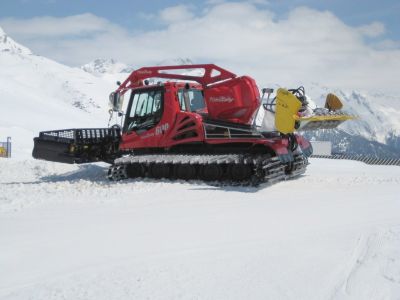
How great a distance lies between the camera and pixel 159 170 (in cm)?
1276

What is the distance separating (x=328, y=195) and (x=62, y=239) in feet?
18.3

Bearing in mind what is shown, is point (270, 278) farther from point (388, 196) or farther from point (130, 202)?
point (388, 196)

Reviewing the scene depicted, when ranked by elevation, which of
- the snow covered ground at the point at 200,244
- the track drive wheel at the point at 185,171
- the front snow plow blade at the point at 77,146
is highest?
A: the front snow plow blade at the point at 77,146

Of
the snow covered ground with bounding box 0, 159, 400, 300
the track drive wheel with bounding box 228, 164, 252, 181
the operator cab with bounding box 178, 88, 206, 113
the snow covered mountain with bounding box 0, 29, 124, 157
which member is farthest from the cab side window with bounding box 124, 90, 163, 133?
the snow covered mountain with bounding box 0, 29, 124, 157

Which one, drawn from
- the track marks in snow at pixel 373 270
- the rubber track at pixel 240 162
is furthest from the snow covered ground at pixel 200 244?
the rubber track at pixel 240 162

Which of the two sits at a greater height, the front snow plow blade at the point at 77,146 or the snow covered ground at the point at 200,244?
the front snow plow blade at the point at 77,146

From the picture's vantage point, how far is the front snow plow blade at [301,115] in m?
10.6

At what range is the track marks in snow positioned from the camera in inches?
160

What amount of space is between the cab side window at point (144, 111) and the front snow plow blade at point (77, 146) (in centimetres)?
111

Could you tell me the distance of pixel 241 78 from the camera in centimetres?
1205

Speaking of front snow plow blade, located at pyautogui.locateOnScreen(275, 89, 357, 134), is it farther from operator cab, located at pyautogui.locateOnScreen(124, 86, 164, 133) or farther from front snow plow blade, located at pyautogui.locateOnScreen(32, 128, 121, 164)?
front snow plow blade, located at pyautogui.locateOnScreen(32, 128, 121, 164)

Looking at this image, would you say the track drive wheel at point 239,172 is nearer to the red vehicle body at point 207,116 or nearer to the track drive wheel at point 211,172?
the track drive wheel at point 211,172

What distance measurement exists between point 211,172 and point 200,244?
616 cm

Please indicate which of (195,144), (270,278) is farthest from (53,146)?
(270,278)
